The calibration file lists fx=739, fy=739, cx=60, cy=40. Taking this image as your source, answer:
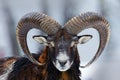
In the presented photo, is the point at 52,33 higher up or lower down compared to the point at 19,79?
higher up

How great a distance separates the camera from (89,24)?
10.3m

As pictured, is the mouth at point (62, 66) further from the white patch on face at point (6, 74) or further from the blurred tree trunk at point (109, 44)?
the blurred tree trunk at point (109, 44)

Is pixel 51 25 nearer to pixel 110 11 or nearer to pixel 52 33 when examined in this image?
pixel 52 33

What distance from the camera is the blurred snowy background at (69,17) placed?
1678 cm

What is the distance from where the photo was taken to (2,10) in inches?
813

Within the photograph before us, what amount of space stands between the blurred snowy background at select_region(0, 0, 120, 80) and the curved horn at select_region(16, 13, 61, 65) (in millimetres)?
5361

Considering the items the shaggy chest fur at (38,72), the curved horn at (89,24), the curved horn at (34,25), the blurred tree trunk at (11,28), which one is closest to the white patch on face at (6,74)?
the shaggy chest fur at (38,72)

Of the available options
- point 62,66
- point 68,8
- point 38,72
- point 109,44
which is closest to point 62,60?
point 62,66

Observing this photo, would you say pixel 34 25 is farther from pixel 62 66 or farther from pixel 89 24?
pixel 62 66

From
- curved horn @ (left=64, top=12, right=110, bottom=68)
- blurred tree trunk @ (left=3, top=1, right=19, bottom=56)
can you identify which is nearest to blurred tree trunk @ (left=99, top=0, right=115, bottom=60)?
blurred tree trunk @ (left=3, top=1, right=19, bottom=56)

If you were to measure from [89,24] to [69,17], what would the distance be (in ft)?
25.5

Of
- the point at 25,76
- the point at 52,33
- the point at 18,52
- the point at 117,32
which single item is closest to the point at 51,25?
the point at 52,33

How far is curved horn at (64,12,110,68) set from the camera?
1007cm

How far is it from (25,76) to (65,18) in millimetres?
7907
